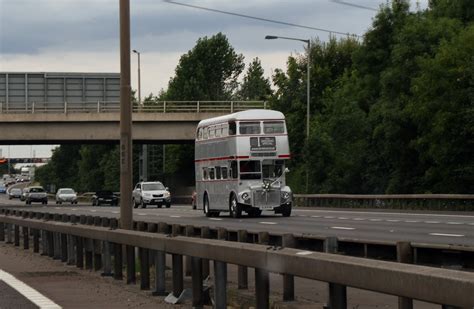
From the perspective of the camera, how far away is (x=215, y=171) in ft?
131

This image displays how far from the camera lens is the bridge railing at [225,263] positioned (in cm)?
646

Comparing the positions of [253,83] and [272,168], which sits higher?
[253,83]

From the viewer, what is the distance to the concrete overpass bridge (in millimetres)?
67000

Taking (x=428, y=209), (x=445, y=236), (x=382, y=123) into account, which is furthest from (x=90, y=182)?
(x=445, y=236)

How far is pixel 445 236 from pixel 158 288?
1132 centimetres

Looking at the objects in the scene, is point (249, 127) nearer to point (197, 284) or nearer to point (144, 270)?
point (144, 270)

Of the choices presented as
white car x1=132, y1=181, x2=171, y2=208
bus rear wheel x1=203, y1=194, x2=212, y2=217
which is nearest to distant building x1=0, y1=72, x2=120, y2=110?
white car x1=132, y1=181, x2=171, y2=208

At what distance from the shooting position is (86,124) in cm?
6769

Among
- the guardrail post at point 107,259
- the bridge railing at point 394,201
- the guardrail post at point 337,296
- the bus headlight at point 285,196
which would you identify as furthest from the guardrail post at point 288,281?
the bridge railing at point 394,201

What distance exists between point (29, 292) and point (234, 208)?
2489 cm

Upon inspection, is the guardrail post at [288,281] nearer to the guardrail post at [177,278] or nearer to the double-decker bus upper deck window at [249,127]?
the guardrail post at [177,278]

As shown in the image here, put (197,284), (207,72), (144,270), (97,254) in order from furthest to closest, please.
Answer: (207,72)
(97,254)
(144,270)
(197,284)

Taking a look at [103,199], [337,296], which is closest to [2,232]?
[337,296]

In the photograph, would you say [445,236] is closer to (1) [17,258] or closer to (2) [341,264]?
(1) [17,258]
